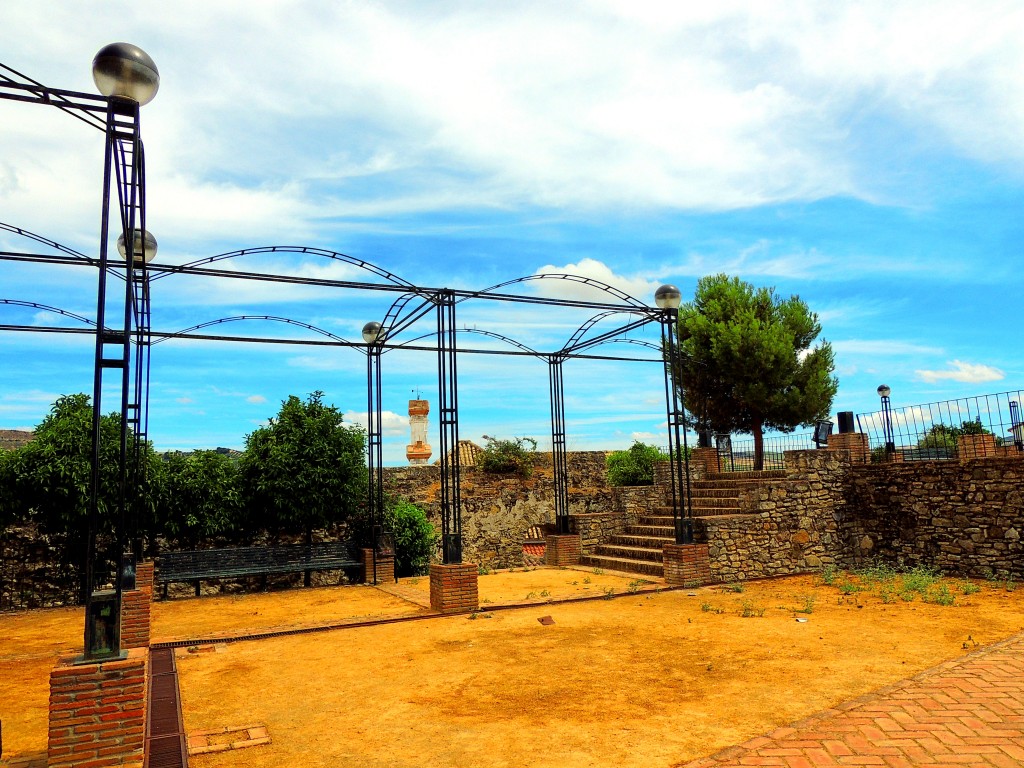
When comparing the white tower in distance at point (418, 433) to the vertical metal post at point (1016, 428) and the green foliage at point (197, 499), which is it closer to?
the green foliage at point (197, 499)

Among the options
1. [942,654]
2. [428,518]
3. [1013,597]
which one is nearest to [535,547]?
[428,518]

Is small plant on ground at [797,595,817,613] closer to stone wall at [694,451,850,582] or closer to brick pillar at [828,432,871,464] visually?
stone wall at [694,451,850,582]

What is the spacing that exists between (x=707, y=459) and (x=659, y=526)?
3.59m

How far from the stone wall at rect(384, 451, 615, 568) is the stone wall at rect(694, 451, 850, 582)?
506cm

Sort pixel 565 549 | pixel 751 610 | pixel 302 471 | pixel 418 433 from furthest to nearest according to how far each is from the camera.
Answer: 1. pixel 418 433
2. pixel 565 549
3. pixel 302 471
4. pixel 751 610

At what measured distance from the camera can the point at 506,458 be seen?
1881cm

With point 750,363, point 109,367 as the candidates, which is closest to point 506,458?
point 750,363

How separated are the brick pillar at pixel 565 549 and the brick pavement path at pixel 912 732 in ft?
30.5

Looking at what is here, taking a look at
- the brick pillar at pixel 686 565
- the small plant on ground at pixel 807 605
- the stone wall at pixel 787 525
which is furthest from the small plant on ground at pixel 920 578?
the brick pillar at pixel 686 565

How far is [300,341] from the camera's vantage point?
12484 millimetres

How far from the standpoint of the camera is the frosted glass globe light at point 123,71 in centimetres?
468

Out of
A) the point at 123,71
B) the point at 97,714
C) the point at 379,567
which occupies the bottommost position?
the point at 379,567

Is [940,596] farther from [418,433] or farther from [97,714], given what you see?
[418,433]

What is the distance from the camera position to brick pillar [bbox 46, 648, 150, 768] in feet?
13.9
